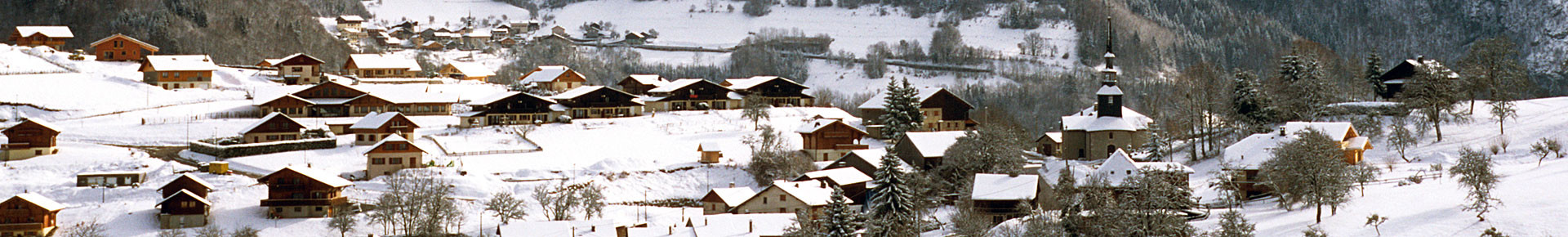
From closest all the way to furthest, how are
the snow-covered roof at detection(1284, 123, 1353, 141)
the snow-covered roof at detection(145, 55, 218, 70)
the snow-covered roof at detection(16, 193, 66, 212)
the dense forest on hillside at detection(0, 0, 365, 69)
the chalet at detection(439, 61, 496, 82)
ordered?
the snow-covered roof at detection(16, 193, 66, 212) → the snow-covered roof at detection(1284, 123, 1353, 141) → the snow-covered roof at detection(145, 55, 218, 70) → the chalet at detection(439, 61, 496, 82) → the dense forest on hillside at detection(0, 0, 365, 69)

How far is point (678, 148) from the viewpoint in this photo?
68.2 metres

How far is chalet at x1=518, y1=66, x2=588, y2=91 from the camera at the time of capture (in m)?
91.8

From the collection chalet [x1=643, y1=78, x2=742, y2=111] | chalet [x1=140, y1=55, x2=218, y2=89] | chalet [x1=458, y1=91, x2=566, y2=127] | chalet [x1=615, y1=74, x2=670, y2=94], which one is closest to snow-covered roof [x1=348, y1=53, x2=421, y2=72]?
chalet [x1=140, y1=55, x2=218, y2=89]

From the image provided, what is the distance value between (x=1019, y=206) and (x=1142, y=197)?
8971mm

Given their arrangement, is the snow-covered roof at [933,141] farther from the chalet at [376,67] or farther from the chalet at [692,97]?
the chalet at [376,67]

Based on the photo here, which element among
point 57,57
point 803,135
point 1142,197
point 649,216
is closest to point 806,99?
point 803,135

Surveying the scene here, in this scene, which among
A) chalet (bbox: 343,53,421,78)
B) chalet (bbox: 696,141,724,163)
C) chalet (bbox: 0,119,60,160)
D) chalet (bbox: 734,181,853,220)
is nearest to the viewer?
chalet (bbox: 734,181,853,220)

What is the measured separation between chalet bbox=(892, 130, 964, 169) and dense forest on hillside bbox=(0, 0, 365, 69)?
5112 cm

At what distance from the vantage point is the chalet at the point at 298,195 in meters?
53.8

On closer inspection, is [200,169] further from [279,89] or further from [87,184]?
[279,89]

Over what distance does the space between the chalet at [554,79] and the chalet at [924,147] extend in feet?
104

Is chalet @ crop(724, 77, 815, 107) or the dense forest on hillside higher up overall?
the dense forest on hillside

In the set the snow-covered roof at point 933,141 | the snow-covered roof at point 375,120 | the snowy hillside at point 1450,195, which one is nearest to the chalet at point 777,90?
the snow-covered roof at point 933,141

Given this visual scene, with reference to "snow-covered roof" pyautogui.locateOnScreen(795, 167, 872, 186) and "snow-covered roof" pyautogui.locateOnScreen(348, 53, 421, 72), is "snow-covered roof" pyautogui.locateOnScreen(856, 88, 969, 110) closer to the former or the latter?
"snow-covered roof" pyautogui.locateOnScreen(795, 167, 872, 186)
